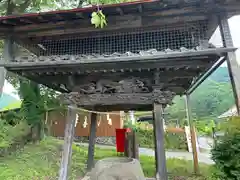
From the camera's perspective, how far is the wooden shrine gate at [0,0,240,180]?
13.0 feet

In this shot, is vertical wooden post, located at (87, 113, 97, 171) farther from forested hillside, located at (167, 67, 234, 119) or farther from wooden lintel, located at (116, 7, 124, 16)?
forested hillside, located at (167, 67, 234, 119)

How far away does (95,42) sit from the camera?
16.6 ft

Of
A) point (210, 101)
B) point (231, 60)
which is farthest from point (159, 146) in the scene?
point (210, 101)

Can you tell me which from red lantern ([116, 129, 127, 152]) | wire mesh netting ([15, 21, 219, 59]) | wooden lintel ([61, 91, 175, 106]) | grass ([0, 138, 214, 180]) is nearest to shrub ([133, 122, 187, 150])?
red lantern ([116, 129, 127, 152])

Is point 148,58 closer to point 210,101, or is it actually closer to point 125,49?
point 125,49

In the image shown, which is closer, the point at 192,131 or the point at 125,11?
the point at 125,11

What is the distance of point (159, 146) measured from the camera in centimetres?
471

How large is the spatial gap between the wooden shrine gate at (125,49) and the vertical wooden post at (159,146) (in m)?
0.02

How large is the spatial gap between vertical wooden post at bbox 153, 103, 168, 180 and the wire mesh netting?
1.51 metres

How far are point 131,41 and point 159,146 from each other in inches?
101

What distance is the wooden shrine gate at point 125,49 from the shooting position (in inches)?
155

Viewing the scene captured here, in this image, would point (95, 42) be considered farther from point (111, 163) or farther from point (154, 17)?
point (111, 163)

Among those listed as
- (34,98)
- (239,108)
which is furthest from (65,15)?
(34,98)

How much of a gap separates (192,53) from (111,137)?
13218 mm
